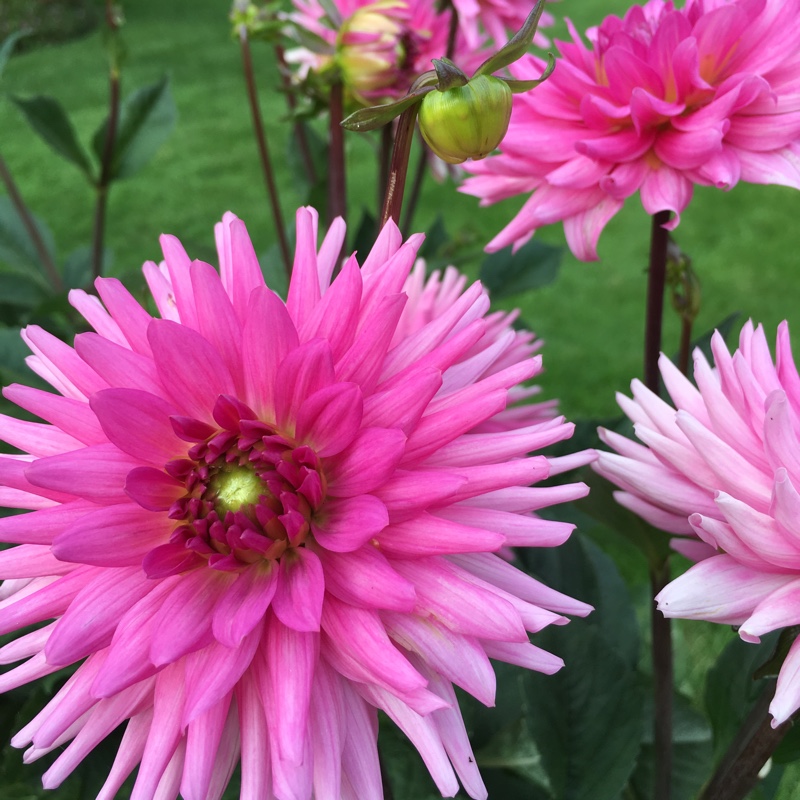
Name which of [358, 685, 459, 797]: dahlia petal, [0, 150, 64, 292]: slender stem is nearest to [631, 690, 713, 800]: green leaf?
[358, 685, 459, 797]: dahlia petal

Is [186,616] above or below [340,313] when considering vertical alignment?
below

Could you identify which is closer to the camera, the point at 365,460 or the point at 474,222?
the point at 365,460

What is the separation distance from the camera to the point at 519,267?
1314 mm

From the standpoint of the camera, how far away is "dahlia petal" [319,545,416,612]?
374 millimetres

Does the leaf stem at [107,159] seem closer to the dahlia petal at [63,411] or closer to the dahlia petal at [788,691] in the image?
the dahlia petal at [63,411]

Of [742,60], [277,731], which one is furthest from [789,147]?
[277,731]

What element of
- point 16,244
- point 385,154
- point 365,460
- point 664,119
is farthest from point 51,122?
point 365,460

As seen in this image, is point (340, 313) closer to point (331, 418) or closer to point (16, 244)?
point (331, 418)

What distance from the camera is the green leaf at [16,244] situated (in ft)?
4.27

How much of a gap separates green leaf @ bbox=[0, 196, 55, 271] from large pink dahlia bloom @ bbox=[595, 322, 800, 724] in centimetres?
107

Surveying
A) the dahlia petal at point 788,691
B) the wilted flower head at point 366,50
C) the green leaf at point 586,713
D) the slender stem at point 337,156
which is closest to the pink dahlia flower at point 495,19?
the wilted flower head at point 366,50

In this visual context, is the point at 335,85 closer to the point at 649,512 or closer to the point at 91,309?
the point at 91,309

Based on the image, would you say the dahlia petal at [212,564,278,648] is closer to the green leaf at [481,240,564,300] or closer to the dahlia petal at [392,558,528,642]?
the dahlia petal at [392,558,528,642]

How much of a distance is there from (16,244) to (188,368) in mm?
1028
